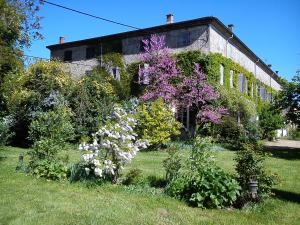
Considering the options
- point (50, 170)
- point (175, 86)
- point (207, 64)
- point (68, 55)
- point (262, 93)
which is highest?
point (68, 55)

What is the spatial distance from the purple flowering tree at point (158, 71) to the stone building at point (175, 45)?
3.97 feet

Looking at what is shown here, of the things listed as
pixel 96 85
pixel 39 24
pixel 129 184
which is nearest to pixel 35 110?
pixel 96 85

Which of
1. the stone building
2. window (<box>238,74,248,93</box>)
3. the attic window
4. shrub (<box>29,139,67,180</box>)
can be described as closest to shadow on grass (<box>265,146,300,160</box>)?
the stone building

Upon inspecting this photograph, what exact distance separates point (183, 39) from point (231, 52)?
190 inches

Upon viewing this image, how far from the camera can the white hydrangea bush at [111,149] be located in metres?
8.59

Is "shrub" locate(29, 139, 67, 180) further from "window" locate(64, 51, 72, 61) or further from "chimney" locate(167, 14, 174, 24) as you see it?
"window" locate(64, 51, 72, 61)

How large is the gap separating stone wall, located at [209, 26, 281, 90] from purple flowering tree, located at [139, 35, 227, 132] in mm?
2604

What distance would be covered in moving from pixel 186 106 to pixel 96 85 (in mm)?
6177

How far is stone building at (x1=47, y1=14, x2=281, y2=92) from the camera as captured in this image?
24.8 m

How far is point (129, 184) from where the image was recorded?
356 inches

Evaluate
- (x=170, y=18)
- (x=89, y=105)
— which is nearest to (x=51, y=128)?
(x=89, y=105)

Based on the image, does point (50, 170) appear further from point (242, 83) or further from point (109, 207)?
point (242, 83)

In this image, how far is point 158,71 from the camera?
80.1 feet

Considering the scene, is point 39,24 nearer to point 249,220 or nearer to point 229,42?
point 229,42
